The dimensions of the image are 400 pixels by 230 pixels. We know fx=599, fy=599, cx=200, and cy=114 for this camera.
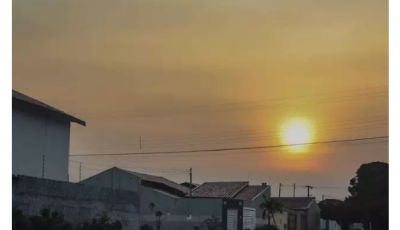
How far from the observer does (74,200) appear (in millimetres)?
14078

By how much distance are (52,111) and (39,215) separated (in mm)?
4283

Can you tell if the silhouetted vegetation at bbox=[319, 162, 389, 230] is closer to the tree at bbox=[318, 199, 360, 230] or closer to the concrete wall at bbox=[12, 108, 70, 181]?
the tree at bbox=[318, 199, 360, 230]

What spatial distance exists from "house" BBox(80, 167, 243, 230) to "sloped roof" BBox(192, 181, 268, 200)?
1.02 metres

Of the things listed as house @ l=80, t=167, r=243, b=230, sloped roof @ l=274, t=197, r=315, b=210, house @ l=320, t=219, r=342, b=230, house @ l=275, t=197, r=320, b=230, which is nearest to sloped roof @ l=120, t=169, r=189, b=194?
house @ l=80, t=167, r=243, b=230

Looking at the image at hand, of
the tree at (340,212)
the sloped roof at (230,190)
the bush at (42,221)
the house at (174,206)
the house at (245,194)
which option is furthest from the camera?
the sloped roof at (230,190)

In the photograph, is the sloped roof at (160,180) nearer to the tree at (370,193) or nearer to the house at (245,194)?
the house at (245,194)

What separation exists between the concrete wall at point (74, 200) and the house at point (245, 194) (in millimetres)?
8993

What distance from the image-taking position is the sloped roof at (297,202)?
2652 cm

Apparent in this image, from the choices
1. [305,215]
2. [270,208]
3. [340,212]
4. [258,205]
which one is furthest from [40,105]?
[305,215]

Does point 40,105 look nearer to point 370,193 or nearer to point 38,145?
point 38,145

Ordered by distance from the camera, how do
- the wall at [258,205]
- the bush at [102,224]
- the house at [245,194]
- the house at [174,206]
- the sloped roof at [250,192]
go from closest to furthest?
1. the bush at [102,224]
2. the house at [174,206]
3. the house at [245,194]
4. the wall at [258,205]
5. the sloped roof at [250,192]

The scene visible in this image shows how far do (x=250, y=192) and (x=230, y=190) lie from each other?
1216mm

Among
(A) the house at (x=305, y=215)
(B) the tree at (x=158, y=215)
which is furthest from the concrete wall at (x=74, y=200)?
(A) the house at (x=305, y=215)

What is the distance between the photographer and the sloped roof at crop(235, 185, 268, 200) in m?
25.9
